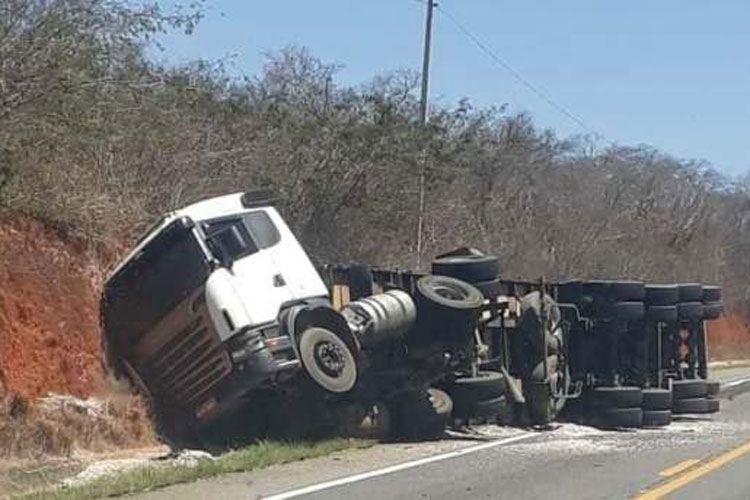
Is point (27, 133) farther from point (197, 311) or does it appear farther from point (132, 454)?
point (132, 454)

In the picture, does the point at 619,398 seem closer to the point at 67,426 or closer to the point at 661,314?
the point at 661,314

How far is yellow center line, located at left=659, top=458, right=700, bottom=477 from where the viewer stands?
13.6 meters

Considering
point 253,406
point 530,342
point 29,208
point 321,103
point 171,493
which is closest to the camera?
point 171,493

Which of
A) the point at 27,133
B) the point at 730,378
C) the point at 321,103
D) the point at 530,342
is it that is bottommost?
the point at 730,378

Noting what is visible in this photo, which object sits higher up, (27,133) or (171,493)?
(27,133)

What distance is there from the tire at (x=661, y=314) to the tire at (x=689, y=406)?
1338mm

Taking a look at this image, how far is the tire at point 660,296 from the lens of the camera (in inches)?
817

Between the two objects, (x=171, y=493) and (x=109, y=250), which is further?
(x=109, y=250)

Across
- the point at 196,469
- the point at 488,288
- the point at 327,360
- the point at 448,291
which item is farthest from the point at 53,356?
the point at 488,288

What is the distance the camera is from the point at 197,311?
49.4 ft

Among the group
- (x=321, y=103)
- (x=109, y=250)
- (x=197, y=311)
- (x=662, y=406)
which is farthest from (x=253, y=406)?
(x=321, y=103)

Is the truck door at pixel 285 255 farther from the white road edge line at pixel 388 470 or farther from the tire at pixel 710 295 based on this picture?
the tire at pixel 710 295

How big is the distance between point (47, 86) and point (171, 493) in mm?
5329

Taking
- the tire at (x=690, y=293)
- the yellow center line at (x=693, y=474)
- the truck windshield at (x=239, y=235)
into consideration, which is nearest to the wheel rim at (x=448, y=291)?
the truck windshield at (x=239, y=235)
